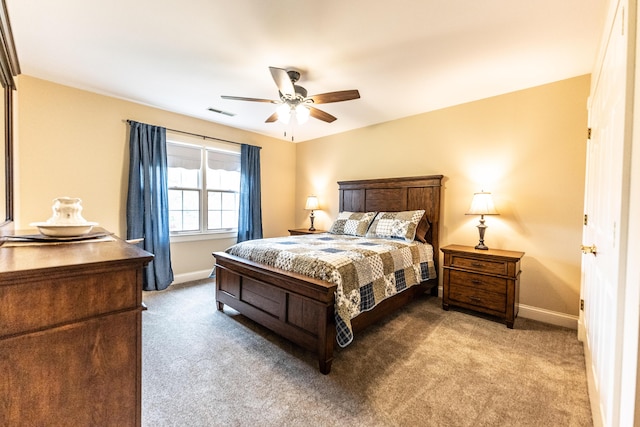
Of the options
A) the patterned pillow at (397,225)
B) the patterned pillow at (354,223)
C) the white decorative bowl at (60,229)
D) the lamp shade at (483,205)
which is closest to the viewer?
the white decorative bowl at (60,229)

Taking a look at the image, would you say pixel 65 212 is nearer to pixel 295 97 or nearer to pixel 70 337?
pixel 70 337

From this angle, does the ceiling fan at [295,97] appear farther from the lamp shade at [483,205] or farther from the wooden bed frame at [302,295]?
the lamp shade at [483,205]

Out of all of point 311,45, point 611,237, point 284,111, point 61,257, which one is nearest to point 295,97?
point 284,111

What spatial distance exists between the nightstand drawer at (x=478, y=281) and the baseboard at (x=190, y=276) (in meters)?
3.53

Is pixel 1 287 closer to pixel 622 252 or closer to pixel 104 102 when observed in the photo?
pixel 622 252

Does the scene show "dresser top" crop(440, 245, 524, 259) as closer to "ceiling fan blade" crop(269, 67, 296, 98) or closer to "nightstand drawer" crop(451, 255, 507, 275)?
"nightstand drawer" crop(451, 255, 507, 275)

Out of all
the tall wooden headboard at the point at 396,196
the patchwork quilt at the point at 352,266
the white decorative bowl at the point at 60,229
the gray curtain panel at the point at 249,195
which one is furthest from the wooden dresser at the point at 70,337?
the gray curtain panel at the point at 249,195

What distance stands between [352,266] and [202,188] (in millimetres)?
3052

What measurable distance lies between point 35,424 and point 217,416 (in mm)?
938

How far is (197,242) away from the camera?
4.24 metres

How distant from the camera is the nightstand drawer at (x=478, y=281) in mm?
2738

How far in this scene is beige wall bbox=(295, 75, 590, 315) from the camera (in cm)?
273

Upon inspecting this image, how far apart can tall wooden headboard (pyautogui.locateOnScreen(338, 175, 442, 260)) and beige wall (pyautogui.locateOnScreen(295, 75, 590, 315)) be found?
15cm

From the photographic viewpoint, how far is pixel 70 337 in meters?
0.86
